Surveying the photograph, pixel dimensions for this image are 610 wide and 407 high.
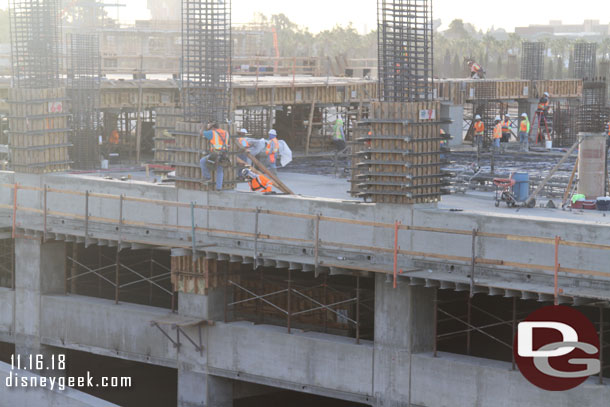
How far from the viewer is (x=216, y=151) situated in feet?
93.0

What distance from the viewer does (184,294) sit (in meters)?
29.3

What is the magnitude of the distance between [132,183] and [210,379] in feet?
18.5

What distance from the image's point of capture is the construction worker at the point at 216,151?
2812 centimetres

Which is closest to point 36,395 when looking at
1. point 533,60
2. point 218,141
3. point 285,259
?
point 285,259

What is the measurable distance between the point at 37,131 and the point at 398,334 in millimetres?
13029

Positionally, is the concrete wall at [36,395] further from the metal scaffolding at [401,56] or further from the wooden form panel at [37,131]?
the metal scaffolding at [401,56]

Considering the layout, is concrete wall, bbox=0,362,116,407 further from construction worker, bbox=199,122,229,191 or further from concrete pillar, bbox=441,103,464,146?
concrete pillar, bbox=441,103,464,146

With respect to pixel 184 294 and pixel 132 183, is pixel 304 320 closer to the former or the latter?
pixel 184 294

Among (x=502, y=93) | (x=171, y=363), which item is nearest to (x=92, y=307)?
(x=171, y=363)

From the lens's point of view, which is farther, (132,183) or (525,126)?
(525,126)

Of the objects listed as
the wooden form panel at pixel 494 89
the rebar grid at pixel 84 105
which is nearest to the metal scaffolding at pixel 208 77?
the rebar grid at pixel 84 105

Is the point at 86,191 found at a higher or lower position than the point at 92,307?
higher

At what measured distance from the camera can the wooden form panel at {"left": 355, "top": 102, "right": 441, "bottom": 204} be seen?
25.3 m

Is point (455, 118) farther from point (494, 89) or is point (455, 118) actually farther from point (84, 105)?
point (84, 105)
